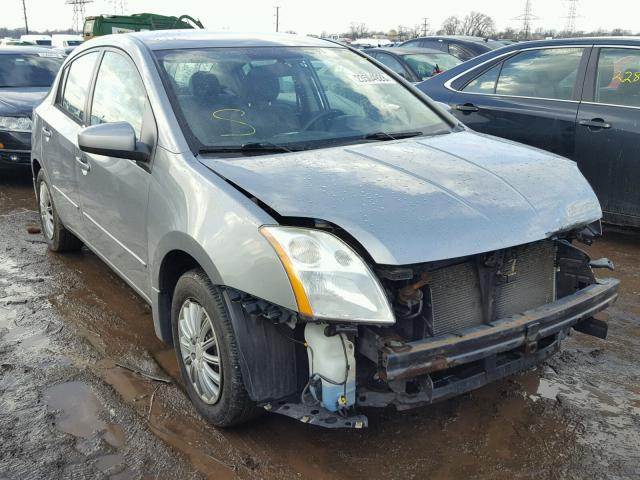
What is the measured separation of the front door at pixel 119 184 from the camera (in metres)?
3.23

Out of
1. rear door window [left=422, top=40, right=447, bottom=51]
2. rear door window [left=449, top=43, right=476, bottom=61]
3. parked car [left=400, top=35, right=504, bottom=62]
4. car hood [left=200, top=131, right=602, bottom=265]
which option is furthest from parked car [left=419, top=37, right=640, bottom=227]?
rear door window [left=422, top=40, right=447, bottom=51]

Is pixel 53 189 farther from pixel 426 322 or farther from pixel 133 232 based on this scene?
pixel 426 322

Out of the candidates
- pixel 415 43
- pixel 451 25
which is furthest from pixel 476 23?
pixel 415 43

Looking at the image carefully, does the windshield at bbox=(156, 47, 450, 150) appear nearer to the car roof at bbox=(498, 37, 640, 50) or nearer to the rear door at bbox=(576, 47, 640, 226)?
the rear door at bbox=(576, 47, 640, 226)

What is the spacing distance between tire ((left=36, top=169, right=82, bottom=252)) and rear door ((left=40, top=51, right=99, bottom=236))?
0.78ft

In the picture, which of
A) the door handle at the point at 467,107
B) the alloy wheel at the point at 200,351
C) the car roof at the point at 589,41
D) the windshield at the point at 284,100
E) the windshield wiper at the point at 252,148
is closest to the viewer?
the alloy wheel at the point at 200,351

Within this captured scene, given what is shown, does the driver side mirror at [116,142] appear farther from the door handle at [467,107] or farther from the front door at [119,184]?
the door handle at [467,107]

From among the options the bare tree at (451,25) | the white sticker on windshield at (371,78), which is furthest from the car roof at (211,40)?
the bare tree at (451,25)

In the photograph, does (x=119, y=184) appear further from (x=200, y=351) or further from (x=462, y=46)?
(x=462, y=46)

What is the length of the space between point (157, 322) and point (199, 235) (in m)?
0.73

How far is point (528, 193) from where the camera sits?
107 inches

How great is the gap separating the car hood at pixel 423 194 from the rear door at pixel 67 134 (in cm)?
170

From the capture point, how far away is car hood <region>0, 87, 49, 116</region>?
752cm

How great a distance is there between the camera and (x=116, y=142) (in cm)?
303
